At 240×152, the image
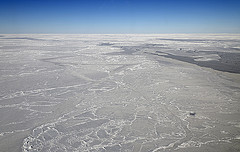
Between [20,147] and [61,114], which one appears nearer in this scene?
[20,147]

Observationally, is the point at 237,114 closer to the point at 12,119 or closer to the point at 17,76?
the point at 12,119

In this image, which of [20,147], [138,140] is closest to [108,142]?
[138,140]

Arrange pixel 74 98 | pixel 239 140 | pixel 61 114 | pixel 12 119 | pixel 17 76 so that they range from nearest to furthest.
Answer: pixel 239 140, pixel 12 119, pixel 61 114, pixel 74 98, pixel 17 76

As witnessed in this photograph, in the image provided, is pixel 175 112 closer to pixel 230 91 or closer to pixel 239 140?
pixel 239 140

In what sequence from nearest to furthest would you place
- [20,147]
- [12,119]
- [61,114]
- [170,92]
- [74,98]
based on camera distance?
[20,147] → [12,119] → [61,114] → [74,98] → [170,92]

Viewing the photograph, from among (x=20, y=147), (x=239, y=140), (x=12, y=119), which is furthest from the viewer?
(x=12, y=119)

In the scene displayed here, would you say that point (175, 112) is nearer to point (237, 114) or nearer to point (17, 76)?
point (237, 114)

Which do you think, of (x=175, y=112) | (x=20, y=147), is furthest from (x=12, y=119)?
(x=175, y=112)

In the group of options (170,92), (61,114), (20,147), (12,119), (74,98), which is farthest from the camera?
(170,92)

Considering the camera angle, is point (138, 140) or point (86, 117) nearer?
point (138, 140)
